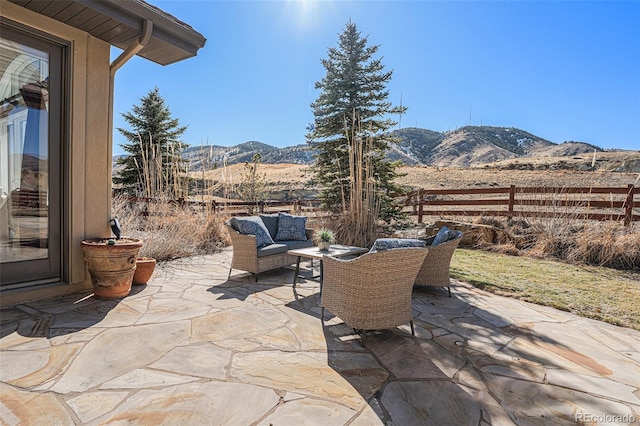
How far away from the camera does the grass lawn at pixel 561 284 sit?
3.22 metres

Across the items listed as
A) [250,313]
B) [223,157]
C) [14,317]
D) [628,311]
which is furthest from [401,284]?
[223,157]

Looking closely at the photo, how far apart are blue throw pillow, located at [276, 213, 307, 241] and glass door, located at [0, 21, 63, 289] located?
2617mm

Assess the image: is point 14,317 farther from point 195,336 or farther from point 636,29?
point 636,29

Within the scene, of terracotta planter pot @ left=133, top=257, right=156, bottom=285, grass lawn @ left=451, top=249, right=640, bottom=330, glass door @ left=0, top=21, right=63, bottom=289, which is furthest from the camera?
terracotta planter pot @ left=133, top=257, right=156, bottom=285

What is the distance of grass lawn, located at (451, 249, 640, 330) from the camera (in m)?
3.22

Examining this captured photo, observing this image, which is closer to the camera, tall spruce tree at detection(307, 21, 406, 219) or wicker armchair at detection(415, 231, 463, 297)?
wicker armchair at detection(415, 231, 463, 297)

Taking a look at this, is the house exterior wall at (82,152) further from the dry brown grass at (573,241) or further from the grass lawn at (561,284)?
the dry brown grass at (573,241)

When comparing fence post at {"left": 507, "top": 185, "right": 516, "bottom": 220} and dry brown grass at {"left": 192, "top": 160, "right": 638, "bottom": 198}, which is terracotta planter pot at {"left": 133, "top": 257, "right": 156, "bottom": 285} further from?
dry brown grass at {"left": 192, "top": 160, "right": 638, "bottom": 198}

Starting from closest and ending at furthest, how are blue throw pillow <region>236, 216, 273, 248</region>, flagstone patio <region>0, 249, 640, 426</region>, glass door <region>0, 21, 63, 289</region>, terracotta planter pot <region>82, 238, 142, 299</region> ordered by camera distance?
flagstone patio <region>0, 249, 640, 426</region>
glass door <region>0, 21, 63, 289</region>
terracotta planter pot <region>82, 238, 142, 299</region>
blue throw pillow <region>236, 216, 273, 248</region>

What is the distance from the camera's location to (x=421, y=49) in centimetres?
1009

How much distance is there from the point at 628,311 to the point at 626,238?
9.46ft

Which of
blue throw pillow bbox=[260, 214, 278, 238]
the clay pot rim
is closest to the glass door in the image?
the clay pot rim

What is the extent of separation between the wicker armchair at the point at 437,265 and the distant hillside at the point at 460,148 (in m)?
48.0

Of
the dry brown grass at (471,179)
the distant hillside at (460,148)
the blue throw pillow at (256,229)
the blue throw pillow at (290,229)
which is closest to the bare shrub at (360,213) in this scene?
the blue throw pillow at (290,229)
